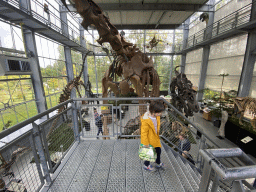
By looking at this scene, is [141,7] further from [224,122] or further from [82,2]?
[224,122]

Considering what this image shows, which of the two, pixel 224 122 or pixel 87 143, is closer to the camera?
pixel 87 143

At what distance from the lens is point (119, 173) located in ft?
6.95

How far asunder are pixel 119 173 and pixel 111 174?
14 centimetres

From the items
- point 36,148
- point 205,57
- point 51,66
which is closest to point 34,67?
point 51,66

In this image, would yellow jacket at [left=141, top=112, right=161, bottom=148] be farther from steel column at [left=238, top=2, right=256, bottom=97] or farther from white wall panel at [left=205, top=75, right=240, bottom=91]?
white wall panel at [left=205, top=75, right=240, bottom=91]

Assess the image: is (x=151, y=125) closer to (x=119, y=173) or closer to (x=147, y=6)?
(x=119, y=173)

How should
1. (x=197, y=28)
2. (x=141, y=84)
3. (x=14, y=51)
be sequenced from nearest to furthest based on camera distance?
1. (x=141, y=84)
2. (x=14, y=51)
3. (x=197, y=28)

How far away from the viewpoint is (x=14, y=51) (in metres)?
6.16

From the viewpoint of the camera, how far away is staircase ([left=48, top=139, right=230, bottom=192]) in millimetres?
1882

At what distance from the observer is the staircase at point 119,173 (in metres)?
1.88

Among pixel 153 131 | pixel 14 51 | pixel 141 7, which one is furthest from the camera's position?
pixel 141 7

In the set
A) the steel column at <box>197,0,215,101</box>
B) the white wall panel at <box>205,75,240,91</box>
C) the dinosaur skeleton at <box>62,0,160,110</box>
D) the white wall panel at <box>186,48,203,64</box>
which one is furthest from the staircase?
the white wall panel at <box>186,48,203,64</box>

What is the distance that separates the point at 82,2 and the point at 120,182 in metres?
3.75

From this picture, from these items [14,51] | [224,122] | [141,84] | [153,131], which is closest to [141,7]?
[141,84]
